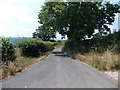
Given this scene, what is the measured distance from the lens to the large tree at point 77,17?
30.7 metres

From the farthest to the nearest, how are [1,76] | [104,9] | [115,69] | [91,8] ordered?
[104,9] < [91,8] < [115,69] < [1,76]

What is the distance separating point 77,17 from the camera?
3072 cm

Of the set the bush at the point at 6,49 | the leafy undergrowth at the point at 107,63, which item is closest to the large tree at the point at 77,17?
the leafy undergrowth at the point at 107,63

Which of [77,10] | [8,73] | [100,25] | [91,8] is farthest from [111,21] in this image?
[8,73]

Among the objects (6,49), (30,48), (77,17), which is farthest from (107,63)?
(77,17)

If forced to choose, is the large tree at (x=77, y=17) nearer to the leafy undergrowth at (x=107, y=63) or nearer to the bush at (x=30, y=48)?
the bush at (x=30, y=48)

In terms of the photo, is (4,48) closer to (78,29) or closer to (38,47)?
(38,47)

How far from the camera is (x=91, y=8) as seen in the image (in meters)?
32.7

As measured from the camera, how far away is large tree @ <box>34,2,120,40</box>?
30.7 meters

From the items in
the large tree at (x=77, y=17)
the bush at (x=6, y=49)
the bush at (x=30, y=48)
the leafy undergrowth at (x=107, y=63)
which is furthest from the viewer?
the large tree at (x=77, y=17)

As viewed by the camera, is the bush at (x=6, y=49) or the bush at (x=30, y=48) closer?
the bush at (x=6, y=49)

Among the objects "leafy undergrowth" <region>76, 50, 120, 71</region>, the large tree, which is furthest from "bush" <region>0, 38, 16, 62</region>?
the large tree

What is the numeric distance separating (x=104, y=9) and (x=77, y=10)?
24.5ft

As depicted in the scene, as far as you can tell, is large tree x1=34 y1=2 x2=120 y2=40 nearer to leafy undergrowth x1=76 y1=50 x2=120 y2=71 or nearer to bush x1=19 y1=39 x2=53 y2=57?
bush x1=19 y1=39 x2=53 y2=57
